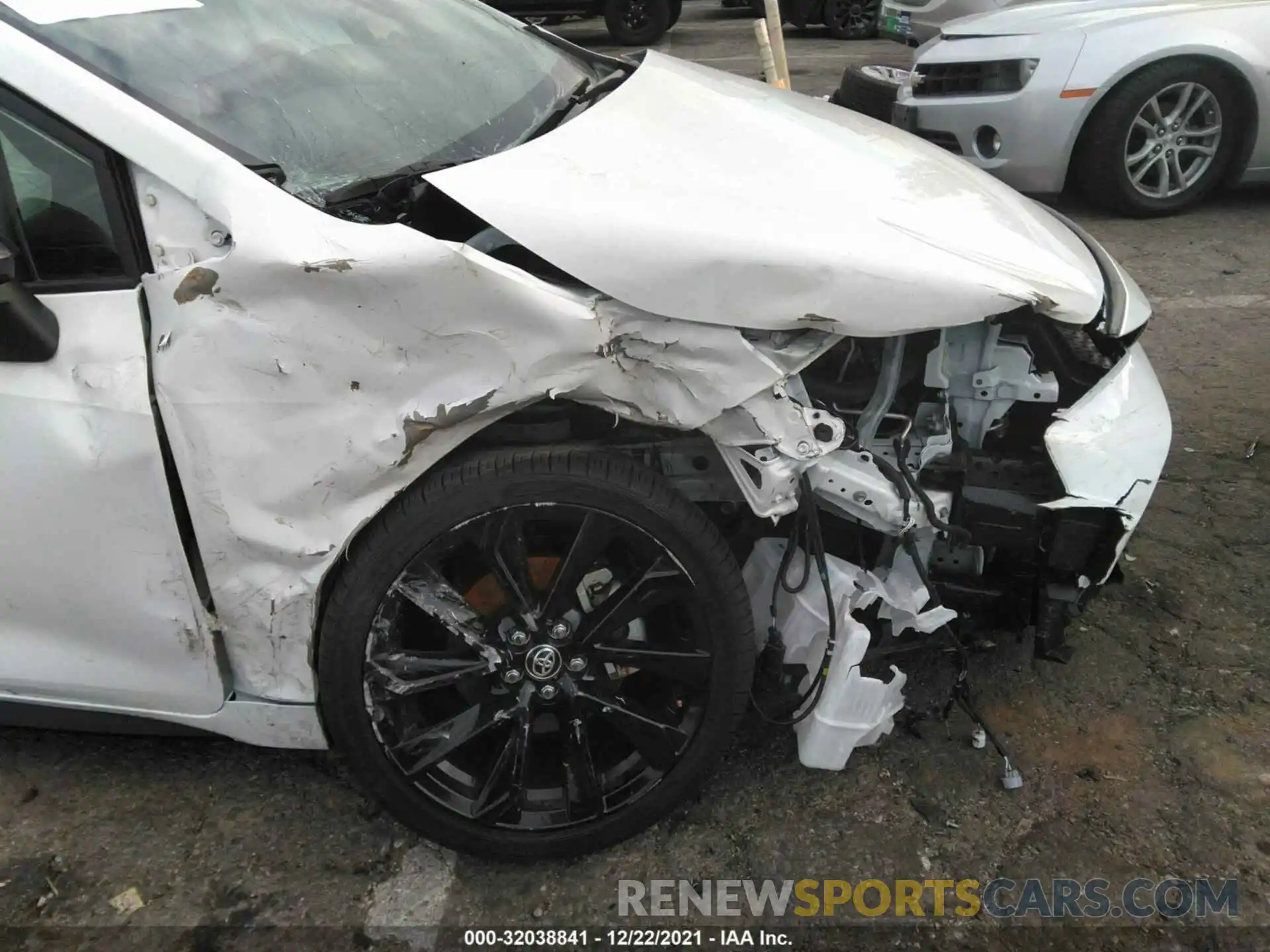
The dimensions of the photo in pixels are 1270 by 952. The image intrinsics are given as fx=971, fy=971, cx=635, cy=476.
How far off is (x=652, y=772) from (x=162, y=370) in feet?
3.95

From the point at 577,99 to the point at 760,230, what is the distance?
0.89 meters

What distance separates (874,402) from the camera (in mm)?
2021

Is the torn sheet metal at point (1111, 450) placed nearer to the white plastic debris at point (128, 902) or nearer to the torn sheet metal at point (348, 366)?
the torn sheet metal at point (348, 366)

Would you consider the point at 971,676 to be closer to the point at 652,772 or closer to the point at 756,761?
the point at 756,761

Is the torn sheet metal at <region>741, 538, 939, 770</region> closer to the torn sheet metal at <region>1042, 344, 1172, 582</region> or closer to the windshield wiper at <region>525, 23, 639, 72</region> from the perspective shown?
the torn sheet metal at <region>1042, 344, 1172, 582</region>

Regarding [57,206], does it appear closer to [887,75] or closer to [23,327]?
[23,327]

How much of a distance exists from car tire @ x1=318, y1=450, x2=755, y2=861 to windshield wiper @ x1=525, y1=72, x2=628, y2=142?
81cm

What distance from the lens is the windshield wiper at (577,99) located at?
7.08 feet

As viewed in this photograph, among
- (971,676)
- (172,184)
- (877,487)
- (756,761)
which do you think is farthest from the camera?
(971,676)

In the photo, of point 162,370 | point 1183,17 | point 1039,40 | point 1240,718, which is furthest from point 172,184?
point 1183,17

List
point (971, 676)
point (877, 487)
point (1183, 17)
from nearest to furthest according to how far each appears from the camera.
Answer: point (877, 487) → point (971, 676) → point (1183, 17)

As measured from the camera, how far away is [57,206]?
1667 mm

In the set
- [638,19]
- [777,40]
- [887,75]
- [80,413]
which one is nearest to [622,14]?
[638,19]

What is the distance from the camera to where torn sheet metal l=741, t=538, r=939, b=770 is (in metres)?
2.00
